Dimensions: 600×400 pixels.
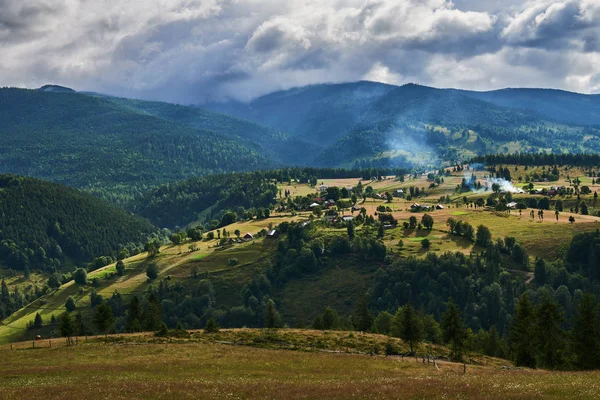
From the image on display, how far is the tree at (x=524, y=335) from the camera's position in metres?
98.4

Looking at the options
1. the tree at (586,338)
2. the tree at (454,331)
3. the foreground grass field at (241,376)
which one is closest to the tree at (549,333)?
the tree at (586,338)

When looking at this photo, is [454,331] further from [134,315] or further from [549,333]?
[134,315]

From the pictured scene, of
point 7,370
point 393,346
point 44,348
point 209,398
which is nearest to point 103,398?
point 209,398

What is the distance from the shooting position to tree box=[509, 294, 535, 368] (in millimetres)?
98438

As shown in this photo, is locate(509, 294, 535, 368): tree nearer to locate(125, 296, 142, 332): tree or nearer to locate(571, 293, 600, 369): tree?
locate(571, 293, 600, 369): tree

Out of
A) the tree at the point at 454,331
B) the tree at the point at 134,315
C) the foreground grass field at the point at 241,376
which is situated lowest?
the tree at the point at 134,315

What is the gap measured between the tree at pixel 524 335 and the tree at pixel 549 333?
1814mm

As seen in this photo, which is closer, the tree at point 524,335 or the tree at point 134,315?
the tree at point 524,335

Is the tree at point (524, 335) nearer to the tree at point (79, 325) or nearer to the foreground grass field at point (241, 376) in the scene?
the foreground grass field at point (241, 376)

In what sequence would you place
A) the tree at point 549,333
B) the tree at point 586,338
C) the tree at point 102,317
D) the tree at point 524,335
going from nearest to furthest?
1. the tree at point 586,338
2. the tree at point 549,333
3. the tree at point 524,335
4. the tree at point 102,317

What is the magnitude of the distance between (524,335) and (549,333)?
5.57 meters

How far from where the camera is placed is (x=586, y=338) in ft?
300

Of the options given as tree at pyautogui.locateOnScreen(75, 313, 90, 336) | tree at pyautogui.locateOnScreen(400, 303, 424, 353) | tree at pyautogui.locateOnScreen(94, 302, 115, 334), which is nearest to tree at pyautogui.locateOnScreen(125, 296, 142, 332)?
tree at pyautogui.locateOnScreen(94, 302, 115, 334)

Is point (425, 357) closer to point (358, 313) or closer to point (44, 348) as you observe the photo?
point (358, 313)
